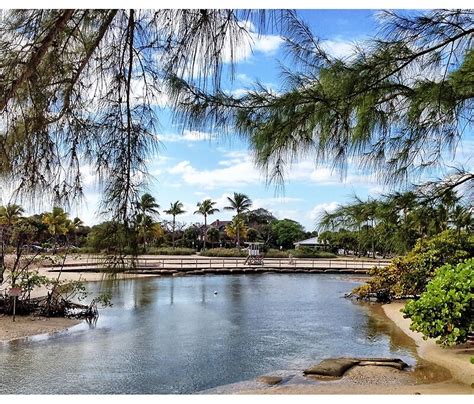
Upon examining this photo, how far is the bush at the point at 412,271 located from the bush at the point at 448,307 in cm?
109

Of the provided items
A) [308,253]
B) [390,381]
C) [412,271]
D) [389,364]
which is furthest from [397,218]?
[308,253]

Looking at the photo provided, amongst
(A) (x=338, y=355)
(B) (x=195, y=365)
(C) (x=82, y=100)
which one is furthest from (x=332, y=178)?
(A) (x=338, y=355)

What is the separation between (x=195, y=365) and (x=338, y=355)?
137 cm

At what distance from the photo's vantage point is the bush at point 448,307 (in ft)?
12.8

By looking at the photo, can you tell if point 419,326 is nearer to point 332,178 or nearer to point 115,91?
point 332,178

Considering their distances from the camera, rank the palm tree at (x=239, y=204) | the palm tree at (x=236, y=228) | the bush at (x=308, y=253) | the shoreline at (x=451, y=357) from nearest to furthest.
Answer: the shoreline at (x=451, y=357) < the bush at (x=308, y=253) < the palm tree at (x=236, y=228) < the palm tree at (x=239, y=204)

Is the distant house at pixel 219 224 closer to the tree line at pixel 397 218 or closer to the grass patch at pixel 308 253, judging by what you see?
the grass patch at pixel 308 253

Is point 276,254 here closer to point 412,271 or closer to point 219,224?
point 219,224

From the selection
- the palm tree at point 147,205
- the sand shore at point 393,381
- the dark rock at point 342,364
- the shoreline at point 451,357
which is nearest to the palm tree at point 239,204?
the shoreline at point 451,357

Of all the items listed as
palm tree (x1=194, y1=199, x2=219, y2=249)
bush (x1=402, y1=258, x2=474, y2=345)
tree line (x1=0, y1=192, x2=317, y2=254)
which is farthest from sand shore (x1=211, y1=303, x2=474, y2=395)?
palm tree (x1=194, y1=199, x2=219, y2=249)

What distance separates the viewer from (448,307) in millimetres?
3996

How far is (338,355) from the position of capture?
5.20 meters

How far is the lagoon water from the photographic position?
4262 millimetres

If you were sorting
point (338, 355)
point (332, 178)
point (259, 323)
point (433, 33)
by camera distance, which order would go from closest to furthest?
1. point (433, 33)
2. point (332, 178)
3. point (338, 355)
4. point (259, 323)
